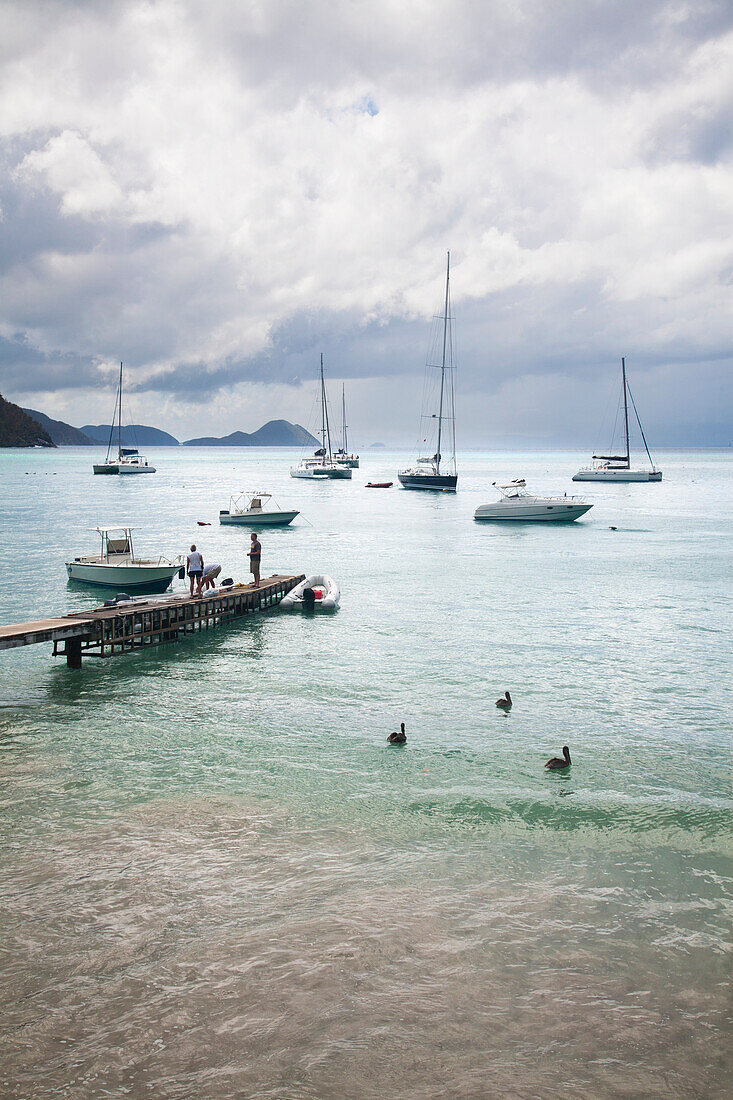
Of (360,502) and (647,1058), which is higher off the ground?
(360,502)

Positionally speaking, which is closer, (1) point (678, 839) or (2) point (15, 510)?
(1) point (678, 839)

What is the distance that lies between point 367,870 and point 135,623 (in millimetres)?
16695

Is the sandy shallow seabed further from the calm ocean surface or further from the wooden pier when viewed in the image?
the wooden pier

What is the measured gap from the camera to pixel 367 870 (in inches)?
472

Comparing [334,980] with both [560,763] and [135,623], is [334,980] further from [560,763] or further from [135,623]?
[135,623]

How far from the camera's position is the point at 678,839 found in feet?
43.3

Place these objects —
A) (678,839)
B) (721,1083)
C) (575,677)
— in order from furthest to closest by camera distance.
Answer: (575,677) → (678,839) → (721,1083)

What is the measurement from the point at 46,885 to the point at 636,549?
51287 mm

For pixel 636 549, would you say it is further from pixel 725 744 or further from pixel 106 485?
pixel 106 485

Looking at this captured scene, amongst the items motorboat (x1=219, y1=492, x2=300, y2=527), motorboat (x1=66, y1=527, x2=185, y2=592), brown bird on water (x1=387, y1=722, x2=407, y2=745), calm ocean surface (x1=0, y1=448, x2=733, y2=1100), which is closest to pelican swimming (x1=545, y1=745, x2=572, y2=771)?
calm ocean surface (x1=0, y1=448, x2=733, y2=1100)

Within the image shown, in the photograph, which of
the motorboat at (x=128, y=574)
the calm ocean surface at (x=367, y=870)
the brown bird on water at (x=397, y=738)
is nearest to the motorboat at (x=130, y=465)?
the motorboat at (x=128, y=574)

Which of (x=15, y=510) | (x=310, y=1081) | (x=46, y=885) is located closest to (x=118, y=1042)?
(x=310, y=1081)

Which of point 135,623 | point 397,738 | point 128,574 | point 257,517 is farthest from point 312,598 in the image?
point 257,517

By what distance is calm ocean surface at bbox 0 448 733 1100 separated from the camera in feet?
27.0
